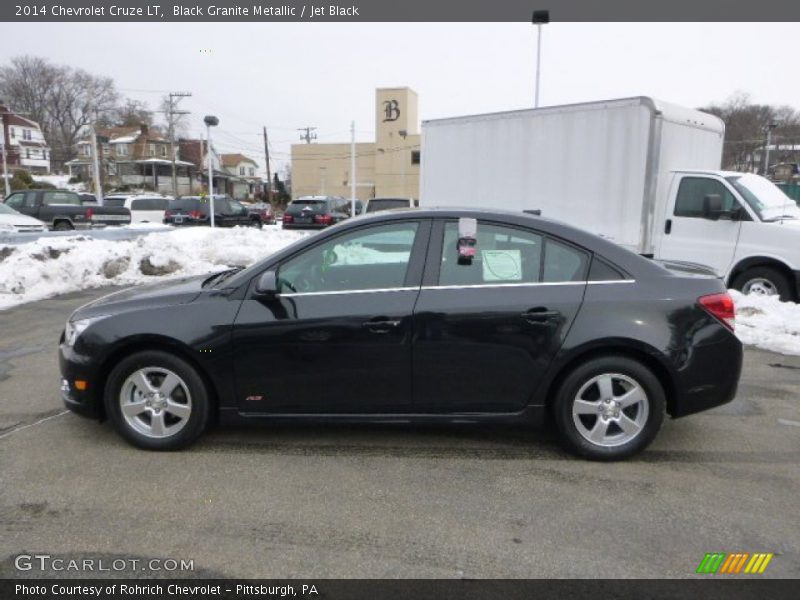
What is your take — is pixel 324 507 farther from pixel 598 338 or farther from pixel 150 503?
pixel 598 338

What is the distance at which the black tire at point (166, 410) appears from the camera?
12.9 ft

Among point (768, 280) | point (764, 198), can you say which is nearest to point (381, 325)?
point (768, 280)

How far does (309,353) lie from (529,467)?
5.25 ft

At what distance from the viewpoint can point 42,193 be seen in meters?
21.2

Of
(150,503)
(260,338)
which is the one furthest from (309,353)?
(150,503)

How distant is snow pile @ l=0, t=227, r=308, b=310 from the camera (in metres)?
9.86

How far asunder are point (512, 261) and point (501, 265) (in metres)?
0.08

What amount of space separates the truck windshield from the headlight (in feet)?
26.5

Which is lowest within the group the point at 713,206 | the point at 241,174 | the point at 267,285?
the point at 267,285

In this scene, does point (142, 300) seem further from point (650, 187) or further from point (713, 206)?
point (713, 206)

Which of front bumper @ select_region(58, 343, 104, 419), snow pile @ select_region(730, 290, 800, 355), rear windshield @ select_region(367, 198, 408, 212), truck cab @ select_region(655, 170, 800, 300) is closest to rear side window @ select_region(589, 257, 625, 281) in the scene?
front bumper @ select_region(58, 343, 104, 419)

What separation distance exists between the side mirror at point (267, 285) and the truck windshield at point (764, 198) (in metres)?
7.11

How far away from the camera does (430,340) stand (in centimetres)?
385

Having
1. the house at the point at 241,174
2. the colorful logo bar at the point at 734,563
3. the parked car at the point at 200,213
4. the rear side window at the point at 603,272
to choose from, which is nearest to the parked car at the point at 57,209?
the parked car at the point at 200,213
